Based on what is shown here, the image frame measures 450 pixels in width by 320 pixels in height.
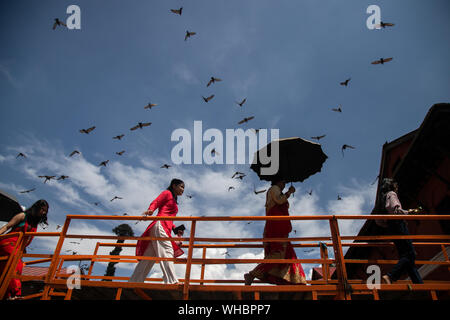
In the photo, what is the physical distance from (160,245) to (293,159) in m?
2.99

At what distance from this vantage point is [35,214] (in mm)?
4688

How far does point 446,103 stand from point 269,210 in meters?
6.94

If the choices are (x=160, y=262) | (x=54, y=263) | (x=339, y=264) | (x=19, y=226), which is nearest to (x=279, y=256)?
→ (x=339, y=264)

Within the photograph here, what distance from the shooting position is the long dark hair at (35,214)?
465cm

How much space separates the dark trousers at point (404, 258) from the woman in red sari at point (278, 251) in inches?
59.6

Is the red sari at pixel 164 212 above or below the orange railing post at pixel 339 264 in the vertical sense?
above

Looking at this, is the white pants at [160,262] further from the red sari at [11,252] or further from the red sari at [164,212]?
the red sari at [11,252]

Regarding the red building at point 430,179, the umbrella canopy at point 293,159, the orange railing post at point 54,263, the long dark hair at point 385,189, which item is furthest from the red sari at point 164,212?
the red building at point 430,179

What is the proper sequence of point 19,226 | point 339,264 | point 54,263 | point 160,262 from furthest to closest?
point 19,226
point 160,262
point 54,263
point 339,264

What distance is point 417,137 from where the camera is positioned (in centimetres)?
902

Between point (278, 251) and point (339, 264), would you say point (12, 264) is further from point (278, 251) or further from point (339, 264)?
point (339, 264)

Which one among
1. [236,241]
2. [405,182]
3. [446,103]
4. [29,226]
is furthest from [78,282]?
[405,182]

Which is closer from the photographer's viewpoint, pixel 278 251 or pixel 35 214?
pixel 278 251
